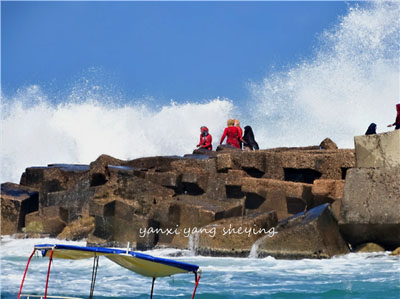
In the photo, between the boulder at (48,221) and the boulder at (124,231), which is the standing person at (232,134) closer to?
the boulder at (48,221)

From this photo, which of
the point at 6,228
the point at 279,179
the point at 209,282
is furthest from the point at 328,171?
the point at 6,228

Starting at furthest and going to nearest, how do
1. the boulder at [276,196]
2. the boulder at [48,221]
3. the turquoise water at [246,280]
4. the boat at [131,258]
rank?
the boulder at [48,221] → the boulder at [276,196] → the turquoise water at [246,280] → the boat at [131,258]

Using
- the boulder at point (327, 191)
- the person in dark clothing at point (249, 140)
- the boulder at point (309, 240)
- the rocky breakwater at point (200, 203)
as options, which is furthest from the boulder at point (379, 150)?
the person in dark clothing at point (249, 140)

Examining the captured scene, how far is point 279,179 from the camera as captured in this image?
17562 mm

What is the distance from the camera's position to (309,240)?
531 inches

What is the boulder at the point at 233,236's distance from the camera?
1420 centimetres

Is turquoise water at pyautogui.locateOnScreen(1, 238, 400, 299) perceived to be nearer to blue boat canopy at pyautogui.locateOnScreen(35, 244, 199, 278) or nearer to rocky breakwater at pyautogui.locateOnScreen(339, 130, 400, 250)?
rocky breakwater at pyautogui.locateOnScreen(339, 130, 400, 250)

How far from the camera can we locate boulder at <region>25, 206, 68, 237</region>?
18672 mm

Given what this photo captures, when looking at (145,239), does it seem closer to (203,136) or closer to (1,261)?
(1,261)

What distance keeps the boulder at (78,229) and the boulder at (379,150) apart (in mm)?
7054

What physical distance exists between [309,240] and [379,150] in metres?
2.53

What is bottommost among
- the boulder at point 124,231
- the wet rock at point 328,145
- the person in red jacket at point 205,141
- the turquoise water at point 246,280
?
the turquoise water at point 246,280

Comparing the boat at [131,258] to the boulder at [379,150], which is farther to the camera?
the boulder at [379,150]

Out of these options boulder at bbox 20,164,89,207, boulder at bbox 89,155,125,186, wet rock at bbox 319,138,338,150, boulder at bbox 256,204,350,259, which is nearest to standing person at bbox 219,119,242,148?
wet rock at bbox 319,138,338,150
